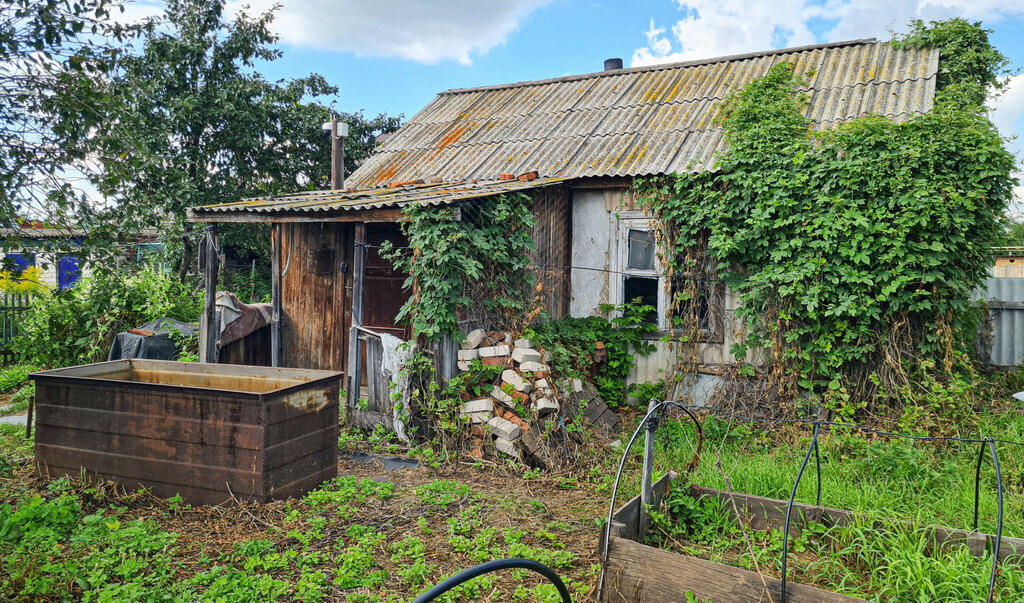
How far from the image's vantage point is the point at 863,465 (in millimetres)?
5703

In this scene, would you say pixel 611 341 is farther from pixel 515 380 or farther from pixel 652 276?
pixel 515 380

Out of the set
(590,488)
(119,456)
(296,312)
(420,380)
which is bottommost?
(590,488)

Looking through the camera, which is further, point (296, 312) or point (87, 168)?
point (296, 312)

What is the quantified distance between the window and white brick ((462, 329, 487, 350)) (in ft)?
7.76

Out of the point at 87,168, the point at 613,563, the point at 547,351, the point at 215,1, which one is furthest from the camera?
the point at 215,1

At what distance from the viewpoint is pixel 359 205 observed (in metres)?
7.13

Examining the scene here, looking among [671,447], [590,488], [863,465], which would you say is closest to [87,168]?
[590,488]

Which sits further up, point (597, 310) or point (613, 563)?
point (597, 310)

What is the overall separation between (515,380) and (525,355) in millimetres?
317

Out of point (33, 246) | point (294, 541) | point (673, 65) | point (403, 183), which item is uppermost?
point (673, 65)

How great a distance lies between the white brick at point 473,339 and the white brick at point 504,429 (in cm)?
88

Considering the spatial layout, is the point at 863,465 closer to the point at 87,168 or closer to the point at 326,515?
the point at 326,515

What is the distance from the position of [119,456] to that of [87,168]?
2.36m

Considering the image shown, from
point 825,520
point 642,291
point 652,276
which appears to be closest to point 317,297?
point 642,291
